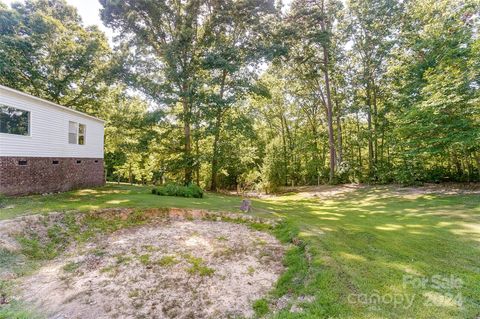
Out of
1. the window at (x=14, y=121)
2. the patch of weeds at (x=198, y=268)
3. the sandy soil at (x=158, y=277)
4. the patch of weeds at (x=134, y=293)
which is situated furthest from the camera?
the window at (x=14, y=121)

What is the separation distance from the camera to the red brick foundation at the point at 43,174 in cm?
895

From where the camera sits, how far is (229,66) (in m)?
14.5

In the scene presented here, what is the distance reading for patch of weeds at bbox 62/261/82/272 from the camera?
15.7 feet

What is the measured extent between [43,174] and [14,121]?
2388 millimetres

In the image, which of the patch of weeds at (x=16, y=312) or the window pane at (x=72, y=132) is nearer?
the patch of weeds at (x=16, y=312)

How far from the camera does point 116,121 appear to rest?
16922 millimetres

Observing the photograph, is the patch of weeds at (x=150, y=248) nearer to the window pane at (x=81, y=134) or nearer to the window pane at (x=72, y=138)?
the window pane at (x=72, y=138)

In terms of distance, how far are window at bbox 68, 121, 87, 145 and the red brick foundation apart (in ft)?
3.02

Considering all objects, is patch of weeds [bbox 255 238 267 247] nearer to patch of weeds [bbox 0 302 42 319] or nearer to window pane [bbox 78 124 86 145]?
patch of weeds [bbox 0 302 42 319]

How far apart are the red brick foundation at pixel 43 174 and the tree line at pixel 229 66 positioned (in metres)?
3.77

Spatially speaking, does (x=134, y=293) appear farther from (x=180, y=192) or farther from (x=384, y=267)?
(x=180, y=192)

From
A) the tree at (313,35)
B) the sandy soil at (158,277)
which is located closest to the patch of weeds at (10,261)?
the sandy soil at (158,277)

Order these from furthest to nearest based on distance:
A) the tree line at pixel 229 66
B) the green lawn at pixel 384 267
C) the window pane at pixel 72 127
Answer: the tree line at pixel 229 66, the window pane at pixel 72 127, the green lawn at pixel 384 267

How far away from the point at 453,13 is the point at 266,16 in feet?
33.7
